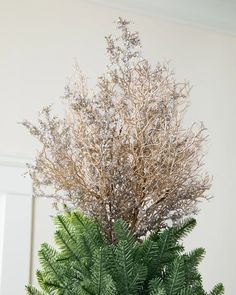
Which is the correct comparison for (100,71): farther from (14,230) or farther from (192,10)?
(14,230)

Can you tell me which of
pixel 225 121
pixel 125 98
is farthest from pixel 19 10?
pixel 125 98

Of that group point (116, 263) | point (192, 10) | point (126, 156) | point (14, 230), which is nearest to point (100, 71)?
point (192, 10)

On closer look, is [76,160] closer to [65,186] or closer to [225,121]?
[65,186]

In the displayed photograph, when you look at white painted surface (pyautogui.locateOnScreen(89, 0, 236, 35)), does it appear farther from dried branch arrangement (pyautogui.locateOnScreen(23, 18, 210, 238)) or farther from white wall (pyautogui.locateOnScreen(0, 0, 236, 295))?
dried branch arrangement (pyautogui.locateOnScreen(23, 18, 210, 238))

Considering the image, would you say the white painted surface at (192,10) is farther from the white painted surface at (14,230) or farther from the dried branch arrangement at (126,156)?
the dried branch arrangement at (126,156)

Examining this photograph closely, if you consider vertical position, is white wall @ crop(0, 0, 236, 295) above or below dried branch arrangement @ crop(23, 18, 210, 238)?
above

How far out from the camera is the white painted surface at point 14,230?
1.79m

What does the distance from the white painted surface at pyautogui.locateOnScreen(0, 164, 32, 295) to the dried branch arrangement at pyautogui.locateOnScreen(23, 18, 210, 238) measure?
2.90ft

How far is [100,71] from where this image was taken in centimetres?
223

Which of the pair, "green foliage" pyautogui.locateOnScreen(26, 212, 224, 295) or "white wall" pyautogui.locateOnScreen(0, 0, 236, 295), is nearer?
"green foliage" pyautogui.locateOnScreen(26, 212, 224, 295)

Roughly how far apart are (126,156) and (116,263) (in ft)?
0.63

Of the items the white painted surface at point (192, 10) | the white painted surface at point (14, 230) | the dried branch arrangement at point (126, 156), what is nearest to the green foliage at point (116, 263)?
the dried branch arrangement at point (126, 156)

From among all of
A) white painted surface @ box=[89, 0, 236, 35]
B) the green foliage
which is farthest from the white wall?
the green foliage

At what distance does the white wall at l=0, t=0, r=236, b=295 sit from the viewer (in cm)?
203
